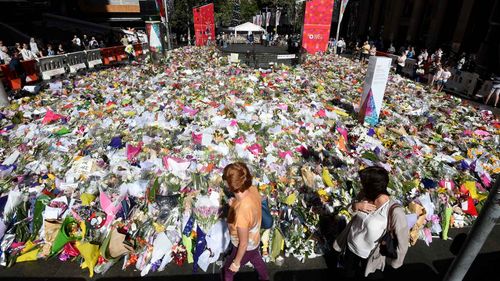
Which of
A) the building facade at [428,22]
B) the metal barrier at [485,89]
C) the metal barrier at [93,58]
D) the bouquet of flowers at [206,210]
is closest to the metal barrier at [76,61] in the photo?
the metal barrier at [93,58]

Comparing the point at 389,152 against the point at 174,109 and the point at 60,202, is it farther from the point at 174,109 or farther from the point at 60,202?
the point at 60,202

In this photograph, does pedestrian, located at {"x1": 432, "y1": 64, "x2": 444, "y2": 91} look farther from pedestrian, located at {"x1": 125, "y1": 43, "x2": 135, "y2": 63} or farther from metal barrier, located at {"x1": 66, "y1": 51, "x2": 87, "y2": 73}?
pedestrian, located at {"x1": 125, "y1": 43, "x2": 135, "y2": 63}

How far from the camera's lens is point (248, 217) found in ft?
6.81

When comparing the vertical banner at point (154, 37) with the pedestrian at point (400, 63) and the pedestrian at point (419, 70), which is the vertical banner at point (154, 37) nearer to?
the pedestrian at point (400, 63)

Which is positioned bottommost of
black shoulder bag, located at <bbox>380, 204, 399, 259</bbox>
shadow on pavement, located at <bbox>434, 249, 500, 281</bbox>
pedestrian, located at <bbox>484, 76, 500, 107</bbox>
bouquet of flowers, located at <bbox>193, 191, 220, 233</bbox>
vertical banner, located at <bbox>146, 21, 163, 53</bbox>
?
shadow on pavement, located at <bbox>434, 249, 500, 281</bbox>

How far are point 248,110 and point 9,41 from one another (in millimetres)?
27239

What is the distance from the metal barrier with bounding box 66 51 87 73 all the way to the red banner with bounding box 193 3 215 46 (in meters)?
10.6

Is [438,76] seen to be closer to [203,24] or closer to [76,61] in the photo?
[76,61]

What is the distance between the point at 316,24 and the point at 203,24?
1045 centimetres

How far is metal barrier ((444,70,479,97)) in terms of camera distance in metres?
11.4

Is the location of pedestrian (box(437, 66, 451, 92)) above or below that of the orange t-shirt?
below

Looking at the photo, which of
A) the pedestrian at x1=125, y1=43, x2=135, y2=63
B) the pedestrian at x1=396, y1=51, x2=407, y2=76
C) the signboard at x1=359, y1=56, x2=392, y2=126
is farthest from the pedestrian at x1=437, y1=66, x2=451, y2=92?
the pedestrian at x1=125, y1=43, x2=135, y2=63

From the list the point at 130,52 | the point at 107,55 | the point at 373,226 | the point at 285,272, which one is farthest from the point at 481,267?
the point at 130,52

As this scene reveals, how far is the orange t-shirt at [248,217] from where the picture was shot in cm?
207
